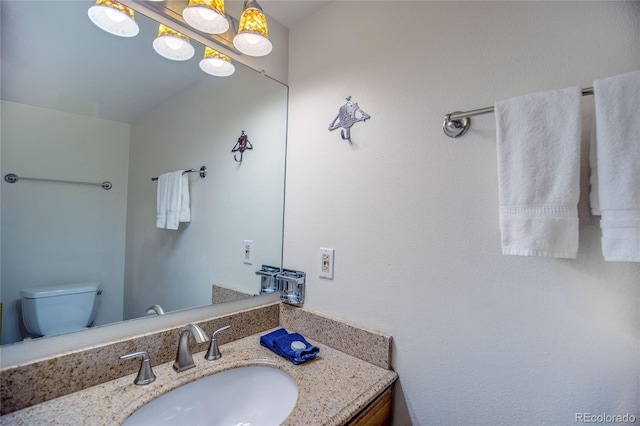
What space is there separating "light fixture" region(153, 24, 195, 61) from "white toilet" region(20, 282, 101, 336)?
886 mm

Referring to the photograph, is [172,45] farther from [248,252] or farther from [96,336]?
[96,336]

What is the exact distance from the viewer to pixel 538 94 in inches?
27.9

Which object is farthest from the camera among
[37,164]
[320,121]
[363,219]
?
[320,121]

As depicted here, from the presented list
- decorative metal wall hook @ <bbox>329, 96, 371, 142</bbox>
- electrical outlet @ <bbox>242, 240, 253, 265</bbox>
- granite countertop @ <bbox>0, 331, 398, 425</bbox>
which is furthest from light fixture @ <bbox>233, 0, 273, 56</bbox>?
granite countertop @ <bbox>0, 331, 398, 425</bbox>

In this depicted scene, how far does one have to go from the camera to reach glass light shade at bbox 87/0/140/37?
0.87 metres

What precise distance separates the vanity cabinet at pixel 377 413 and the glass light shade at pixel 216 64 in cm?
141

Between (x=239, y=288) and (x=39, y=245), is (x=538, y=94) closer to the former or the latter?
(x=239, y=288)

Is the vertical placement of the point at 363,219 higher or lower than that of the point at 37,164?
lower

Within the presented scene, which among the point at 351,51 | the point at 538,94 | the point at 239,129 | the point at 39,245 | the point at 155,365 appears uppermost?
the point at 351,51

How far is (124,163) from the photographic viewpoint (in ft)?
3.17

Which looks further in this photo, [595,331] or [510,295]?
[510,295]

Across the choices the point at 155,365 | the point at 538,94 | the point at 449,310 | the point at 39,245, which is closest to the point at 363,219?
the point at 449,310

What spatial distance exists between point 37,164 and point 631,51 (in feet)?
5.25

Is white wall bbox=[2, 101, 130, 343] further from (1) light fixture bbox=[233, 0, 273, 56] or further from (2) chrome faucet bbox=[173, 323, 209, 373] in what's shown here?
(1) light fixture bbox=[233, 0, 273, 56]
